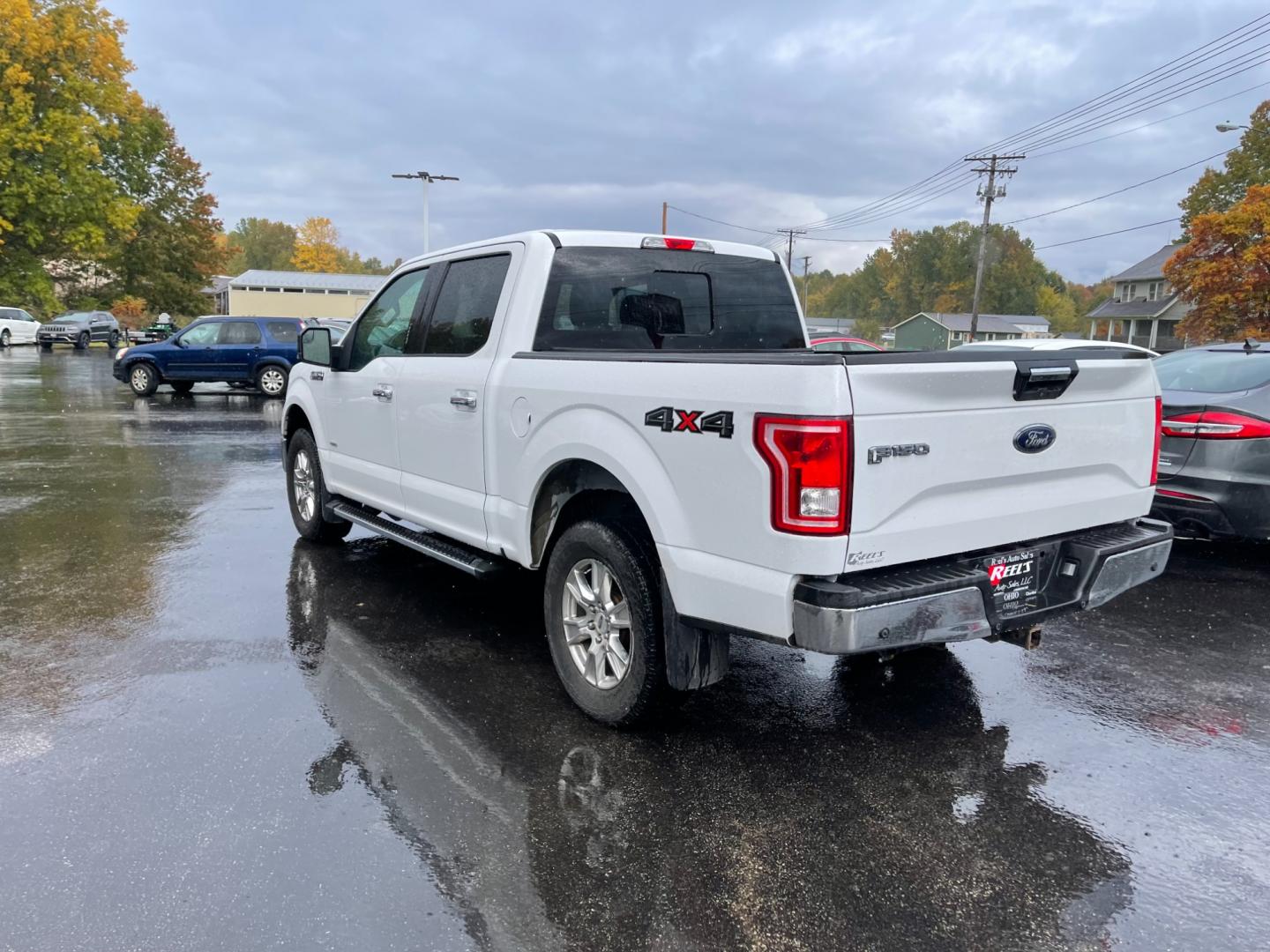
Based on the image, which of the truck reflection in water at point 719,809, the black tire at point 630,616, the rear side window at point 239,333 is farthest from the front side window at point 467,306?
the rear side window at point 239,333

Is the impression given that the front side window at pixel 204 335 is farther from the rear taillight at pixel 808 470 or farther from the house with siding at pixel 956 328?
the house with siding at pixel 956 328

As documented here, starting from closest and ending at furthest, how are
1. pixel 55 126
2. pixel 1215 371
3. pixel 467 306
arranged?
pixel 467 306
pixel 1215 371
pixel 55 126

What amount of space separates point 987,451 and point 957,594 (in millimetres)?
529

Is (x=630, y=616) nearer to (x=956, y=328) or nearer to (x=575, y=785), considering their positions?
(x=575, y=785)

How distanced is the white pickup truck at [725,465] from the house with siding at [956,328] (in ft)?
281

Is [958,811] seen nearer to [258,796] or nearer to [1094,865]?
[1094,865]

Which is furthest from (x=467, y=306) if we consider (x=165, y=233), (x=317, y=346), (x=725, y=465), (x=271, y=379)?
(x=165, y=233)

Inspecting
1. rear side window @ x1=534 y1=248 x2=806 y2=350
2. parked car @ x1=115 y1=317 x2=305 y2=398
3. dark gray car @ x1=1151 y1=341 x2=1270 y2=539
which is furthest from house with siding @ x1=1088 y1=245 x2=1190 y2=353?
rear side window @ x1=534 y1=248 x2=806 y2=350

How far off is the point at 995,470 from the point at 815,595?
899mm

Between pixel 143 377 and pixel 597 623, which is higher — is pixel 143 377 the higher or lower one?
the higher one

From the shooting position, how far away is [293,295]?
241 ft

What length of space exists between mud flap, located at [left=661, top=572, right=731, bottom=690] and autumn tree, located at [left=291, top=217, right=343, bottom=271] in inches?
4087

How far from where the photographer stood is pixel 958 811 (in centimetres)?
325

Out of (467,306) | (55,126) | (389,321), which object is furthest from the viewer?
(55,126)
